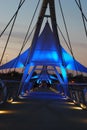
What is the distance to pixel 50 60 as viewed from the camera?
46406 mm

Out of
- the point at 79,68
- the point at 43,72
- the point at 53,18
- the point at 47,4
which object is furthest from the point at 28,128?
the point at 43,72

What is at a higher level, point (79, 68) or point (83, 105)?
point (79, 68)

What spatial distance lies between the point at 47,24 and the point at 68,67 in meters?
5.06

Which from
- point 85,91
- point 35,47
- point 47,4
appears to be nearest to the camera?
point 85,91

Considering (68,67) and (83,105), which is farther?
(68,67)

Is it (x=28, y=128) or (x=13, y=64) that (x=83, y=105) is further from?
(x=13, y=64)

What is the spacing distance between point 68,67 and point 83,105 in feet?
77.6

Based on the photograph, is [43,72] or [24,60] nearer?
[24,60]

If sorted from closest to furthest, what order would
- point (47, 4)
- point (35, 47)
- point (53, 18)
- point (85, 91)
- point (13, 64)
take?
point (85, 91)
point (47, 4)
point (53, 18)
point (35, 47)
point (13, 64)

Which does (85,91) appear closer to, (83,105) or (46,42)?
(83,105)

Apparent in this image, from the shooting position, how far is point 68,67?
46.8 metres

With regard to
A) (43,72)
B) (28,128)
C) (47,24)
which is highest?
(43,72)

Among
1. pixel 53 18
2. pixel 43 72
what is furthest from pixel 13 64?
pixel 43 72

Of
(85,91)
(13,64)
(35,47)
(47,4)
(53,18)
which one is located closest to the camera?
(85,91)
